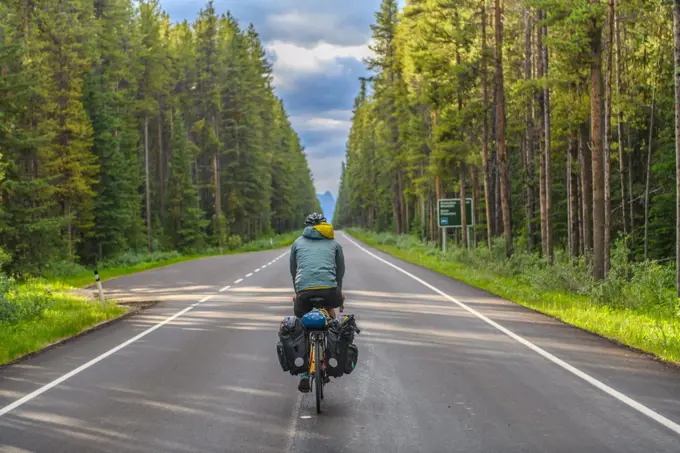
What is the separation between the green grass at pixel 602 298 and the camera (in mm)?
11094

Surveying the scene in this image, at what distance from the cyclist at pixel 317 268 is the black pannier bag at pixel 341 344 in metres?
0.36

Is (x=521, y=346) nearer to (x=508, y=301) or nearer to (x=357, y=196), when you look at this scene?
(x=508, y=301)

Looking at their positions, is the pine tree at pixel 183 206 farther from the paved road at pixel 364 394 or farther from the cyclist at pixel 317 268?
the cyclist at pixel 317 268

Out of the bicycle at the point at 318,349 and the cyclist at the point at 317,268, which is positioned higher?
the cyclist at the point at 317,268

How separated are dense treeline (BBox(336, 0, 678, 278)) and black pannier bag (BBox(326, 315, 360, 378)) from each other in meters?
13.2

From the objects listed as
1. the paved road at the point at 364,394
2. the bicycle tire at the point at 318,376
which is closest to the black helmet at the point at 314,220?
the bicycle tire at the point at 318,376

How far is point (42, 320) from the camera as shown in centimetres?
1428

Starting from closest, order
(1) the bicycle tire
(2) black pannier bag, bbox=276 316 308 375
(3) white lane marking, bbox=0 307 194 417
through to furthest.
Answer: (1) the bicycle tire < (2) black pannier bag, bbox=276 316 308 375 < (3) white lane marking, bbox=0 307 194 417

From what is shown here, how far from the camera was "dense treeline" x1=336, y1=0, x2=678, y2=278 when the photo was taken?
1988 centimetres

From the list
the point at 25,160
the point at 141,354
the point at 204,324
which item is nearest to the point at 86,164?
the point at 25,160

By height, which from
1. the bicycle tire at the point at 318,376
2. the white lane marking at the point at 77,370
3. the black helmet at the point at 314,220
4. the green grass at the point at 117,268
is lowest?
the green grass at the point at 117,268

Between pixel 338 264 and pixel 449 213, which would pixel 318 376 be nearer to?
pixel 338 264

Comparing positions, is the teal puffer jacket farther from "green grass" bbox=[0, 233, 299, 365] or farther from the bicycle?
"green grass" bbox=[0, 233, 299, 365]

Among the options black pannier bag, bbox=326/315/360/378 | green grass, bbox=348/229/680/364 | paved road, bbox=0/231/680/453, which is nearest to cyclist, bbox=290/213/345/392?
black pannier bag, bbox=326/315/360/378
